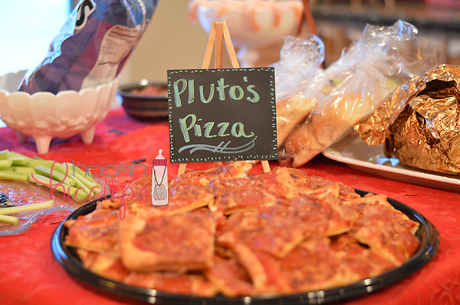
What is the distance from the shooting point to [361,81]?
5.21ft

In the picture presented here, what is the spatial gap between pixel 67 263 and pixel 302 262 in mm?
467

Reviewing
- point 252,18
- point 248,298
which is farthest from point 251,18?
point 248,298

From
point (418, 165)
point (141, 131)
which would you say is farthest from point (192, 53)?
point (418, 165)

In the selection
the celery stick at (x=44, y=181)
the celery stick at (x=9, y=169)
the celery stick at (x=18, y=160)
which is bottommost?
the celery stick at (x=44, y=181)

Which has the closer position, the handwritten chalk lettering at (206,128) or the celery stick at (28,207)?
the celery stick at (28,207)

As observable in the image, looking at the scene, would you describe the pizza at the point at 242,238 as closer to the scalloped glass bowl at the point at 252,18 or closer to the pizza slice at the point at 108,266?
the pizza slice at the point at 108,266

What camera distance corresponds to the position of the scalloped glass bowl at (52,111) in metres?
1.59

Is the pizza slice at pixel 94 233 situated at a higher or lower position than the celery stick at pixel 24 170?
higher

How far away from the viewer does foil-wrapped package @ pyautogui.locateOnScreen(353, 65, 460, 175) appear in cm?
132

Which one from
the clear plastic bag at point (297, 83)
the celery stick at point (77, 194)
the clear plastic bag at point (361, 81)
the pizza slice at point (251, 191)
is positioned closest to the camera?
the pizza slice at point (251, 191)

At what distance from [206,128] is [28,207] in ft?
1.87

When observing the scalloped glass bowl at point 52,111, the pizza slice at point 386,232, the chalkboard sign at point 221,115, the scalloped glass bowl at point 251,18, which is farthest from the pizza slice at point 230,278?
the scalloped glass bowl at point 251,18

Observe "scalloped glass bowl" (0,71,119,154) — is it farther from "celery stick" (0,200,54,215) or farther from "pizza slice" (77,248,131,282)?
"pizza slice" (77,248,131,282)

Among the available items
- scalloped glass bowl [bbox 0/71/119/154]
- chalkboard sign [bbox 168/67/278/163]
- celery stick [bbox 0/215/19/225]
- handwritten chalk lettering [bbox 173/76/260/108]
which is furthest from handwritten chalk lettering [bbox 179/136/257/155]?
scalloped glass bowl [bbox 0/71/119/154]
